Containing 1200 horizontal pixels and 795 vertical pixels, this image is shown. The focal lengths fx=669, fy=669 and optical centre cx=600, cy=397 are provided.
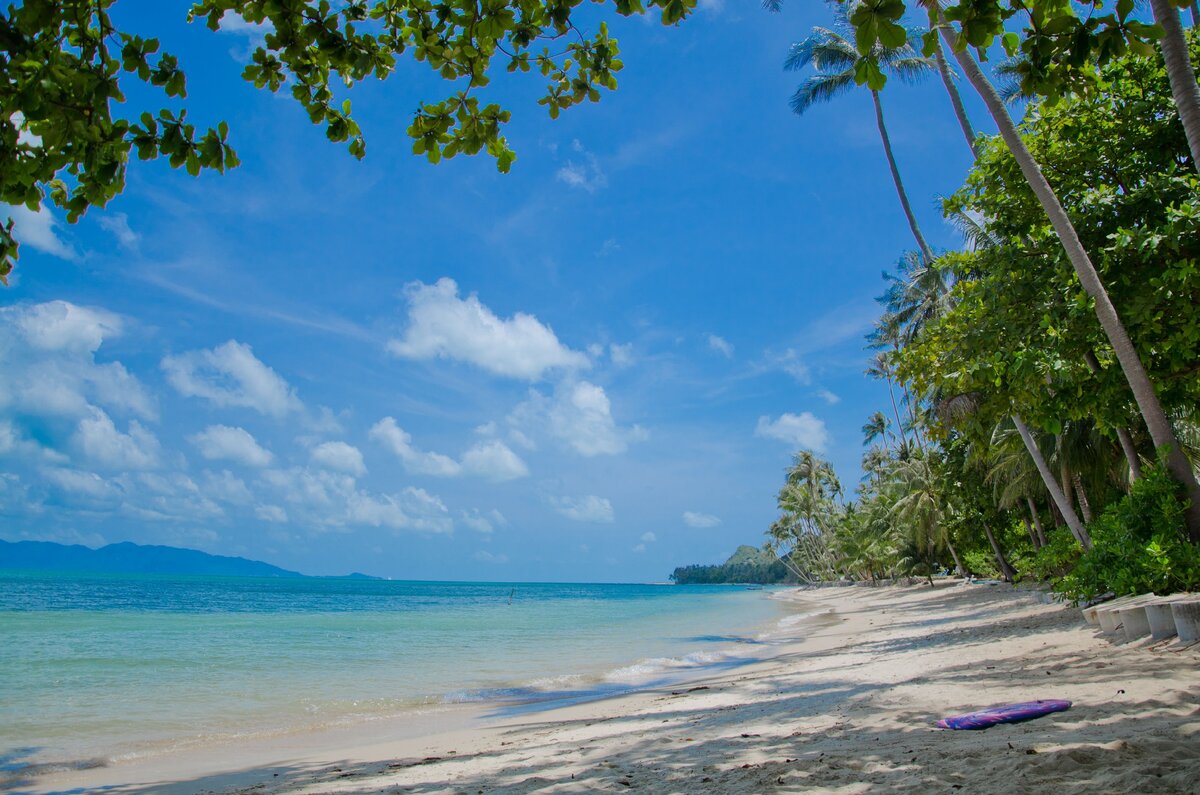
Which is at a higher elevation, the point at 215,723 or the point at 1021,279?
the point at 1021,279

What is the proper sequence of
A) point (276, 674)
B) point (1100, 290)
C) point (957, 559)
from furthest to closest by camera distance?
point (957, 559), point (276, 674), point (1100, 290)

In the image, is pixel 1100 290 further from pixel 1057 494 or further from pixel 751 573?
pixel 751 573

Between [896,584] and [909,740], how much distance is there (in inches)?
1822

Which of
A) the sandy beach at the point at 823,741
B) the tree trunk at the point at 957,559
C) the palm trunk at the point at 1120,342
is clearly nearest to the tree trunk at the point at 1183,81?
the palm trunk at the point at 1120,342

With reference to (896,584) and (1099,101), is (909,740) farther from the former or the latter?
(896,584)

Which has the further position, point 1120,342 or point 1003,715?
point 1120,342

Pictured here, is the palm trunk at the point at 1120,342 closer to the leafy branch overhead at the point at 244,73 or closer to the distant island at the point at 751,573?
the leafy branch overhead at the point at 244,73

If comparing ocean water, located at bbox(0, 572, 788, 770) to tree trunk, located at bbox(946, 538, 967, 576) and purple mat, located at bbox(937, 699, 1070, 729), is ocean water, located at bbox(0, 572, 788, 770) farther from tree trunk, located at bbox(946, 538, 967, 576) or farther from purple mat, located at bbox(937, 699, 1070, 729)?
tree trunk, located at bbox(946, 538, 967, 576)

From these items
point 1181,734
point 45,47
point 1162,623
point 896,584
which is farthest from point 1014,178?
point 896,584

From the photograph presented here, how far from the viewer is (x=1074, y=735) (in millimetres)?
3830

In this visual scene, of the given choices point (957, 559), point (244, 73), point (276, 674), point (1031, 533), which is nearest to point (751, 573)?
point (957, 559)

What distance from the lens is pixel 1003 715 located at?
4.49 m

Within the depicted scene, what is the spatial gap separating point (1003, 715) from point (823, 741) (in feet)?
3.91

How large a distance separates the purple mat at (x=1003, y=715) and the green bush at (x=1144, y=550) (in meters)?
3.58
